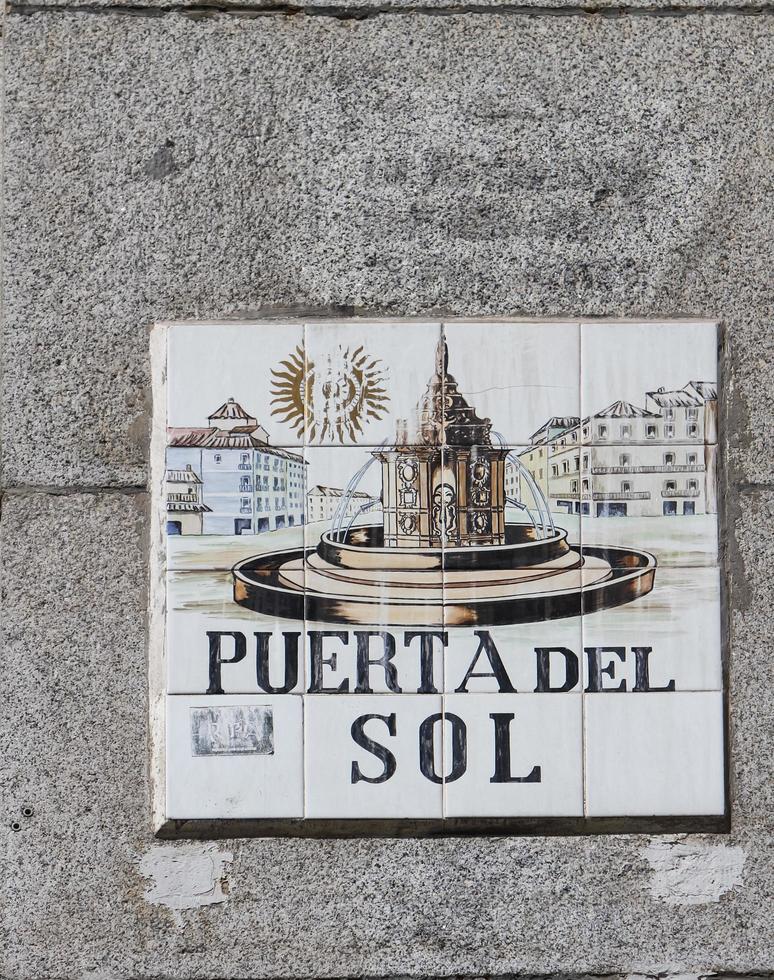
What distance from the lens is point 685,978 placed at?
208 centimetres

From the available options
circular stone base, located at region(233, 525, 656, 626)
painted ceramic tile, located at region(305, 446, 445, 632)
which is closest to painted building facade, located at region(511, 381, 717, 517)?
circular stone base, located at region(233, 525, 656, 626)

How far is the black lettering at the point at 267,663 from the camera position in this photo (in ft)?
6.86

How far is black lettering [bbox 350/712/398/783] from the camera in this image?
2.08 meters

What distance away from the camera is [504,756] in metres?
2.09

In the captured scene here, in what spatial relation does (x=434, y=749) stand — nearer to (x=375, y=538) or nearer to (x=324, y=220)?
(x=375, y=538)

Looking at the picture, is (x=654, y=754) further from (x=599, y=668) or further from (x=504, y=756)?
(x=504, y=756)

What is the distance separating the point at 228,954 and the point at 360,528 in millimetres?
1272

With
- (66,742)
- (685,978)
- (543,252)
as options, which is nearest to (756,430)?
(543,252)

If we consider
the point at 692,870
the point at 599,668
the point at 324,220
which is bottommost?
the point at 692,870

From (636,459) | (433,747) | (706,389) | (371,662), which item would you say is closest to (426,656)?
(371,662)

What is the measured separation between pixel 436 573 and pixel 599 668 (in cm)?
55

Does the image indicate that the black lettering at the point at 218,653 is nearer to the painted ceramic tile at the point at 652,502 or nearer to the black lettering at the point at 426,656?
the black lettering at the point at 426,656

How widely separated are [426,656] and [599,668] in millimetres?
503

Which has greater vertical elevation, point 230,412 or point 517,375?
point 517,375
